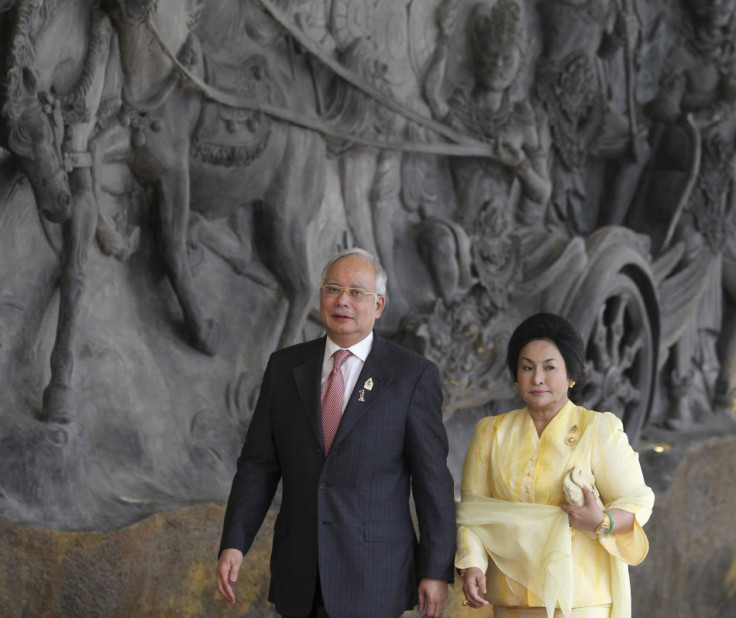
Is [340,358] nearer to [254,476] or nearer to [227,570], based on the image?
[254,476]

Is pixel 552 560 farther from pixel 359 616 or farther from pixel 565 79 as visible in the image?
pixel 565 79

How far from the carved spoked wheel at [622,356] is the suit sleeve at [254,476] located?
3950 mm

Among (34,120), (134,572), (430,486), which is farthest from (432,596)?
(34,120)

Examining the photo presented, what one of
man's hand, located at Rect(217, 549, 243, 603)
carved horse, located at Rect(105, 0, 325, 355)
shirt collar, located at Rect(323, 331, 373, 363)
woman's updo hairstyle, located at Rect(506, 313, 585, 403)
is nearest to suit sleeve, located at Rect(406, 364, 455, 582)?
shirt collar, located at Rect(323, 331, 373, 363)

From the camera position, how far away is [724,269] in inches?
336

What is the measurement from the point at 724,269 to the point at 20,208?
5.68 m

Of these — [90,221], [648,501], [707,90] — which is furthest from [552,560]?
[707,90]

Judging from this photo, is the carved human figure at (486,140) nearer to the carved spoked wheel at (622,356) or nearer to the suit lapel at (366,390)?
the carved spoked wheel at (622,356)

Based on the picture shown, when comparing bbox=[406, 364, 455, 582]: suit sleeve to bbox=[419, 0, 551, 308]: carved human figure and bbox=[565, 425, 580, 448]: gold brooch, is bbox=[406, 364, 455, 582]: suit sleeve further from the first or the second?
bbox=[419, 0, 551, 308]: carved human figure

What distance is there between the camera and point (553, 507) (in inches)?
115

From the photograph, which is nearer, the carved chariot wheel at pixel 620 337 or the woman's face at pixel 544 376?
the woman's face at pixel 544 376

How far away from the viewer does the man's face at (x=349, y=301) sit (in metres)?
2.88

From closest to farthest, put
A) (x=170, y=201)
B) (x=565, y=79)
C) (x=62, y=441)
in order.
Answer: (x=62, y=441)
(x=170, y=201)
(x=565, y=79)

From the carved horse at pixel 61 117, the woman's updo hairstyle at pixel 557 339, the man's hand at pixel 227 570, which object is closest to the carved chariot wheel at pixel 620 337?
the carved horse at pixel 61 117
